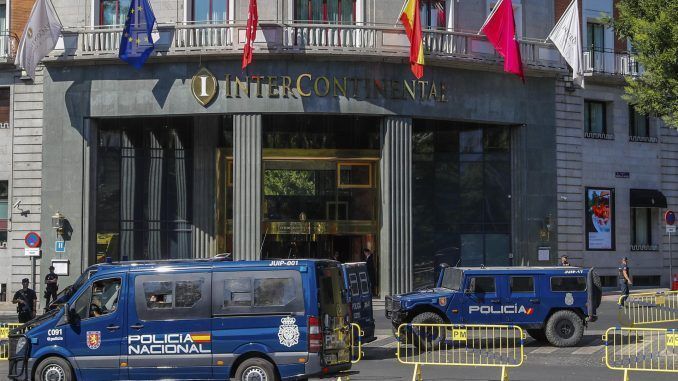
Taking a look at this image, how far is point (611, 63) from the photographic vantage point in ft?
133

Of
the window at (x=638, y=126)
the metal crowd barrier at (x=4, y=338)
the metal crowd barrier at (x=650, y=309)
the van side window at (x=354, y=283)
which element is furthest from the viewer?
the window at (x=638, y=126)

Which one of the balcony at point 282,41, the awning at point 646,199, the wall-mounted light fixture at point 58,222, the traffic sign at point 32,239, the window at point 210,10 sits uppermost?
the window at point 210,10

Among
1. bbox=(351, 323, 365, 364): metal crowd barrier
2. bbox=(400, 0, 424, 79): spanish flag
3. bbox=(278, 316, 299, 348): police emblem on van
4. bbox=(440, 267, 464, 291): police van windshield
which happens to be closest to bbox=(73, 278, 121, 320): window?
bbox=(278, 316, 299, 348): police emblem on van

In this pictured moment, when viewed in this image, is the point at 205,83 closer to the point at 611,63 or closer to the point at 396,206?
the point at 396,206

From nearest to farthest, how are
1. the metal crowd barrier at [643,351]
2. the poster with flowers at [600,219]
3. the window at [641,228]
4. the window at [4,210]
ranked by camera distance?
the metal crowd barrier at [643,351] → the window at [4,210] → the poster with flowers at [600,219] → the window at [641,228]

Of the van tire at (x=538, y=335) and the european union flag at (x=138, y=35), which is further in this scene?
the european union flag at (x=138, y=35)

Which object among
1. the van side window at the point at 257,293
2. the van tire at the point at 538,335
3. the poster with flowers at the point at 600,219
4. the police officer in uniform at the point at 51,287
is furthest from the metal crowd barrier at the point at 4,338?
the poster with flowers at the point at 600,219

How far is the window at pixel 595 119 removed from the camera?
40312mm

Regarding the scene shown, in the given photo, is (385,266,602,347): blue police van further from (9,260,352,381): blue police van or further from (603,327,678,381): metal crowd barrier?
(9,260,352,381): blue police van

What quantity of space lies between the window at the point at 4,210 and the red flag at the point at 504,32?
18.4 meters

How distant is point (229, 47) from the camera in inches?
1328

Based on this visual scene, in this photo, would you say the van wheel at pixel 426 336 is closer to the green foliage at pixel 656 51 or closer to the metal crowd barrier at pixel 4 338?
the green foliage at pixel 656 51

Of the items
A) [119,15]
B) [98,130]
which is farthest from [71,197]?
[119,15]

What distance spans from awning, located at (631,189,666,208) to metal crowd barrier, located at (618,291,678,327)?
444 inches
